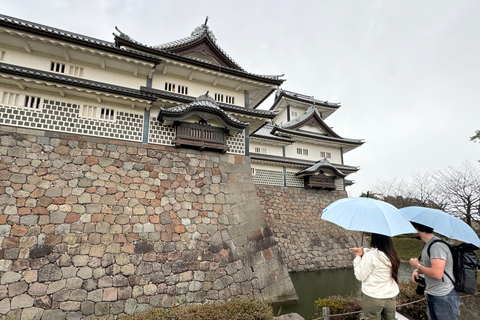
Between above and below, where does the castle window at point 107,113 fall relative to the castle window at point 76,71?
below

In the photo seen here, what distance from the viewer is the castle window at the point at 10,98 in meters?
6.23

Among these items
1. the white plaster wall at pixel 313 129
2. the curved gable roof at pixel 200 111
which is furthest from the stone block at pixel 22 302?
the white plaster wall at pixel 313 129

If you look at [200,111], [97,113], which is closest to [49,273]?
[97,113]

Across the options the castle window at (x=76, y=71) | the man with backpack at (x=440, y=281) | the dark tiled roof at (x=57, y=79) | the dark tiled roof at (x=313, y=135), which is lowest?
the man with backpack at (x=440, y=281)

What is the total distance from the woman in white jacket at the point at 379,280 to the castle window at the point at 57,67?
9.10 m

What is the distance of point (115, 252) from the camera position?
235 inches

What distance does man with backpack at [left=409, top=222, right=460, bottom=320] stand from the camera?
9.50ft

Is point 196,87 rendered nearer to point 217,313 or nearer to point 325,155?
point 217,313

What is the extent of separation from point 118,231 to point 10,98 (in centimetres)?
464

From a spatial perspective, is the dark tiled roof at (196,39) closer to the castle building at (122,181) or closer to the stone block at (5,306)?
the castle building at (122,181)

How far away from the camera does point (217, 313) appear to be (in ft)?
13.6

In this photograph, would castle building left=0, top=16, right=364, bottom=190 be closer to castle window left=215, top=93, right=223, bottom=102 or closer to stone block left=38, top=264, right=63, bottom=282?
castle window left=215, top=93, right=223, bottom=102

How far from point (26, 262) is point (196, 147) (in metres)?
5.08

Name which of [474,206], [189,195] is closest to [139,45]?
[189,195]
